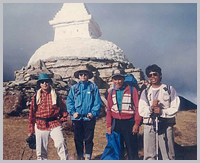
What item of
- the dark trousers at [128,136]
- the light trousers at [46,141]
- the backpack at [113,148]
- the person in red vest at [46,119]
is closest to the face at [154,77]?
the dark trousers at [128,136]

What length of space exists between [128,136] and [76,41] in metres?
9.66

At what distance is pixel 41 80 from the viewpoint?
7.11 meters

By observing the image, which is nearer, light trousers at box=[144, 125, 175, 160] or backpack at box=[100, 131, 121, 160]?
light trousers at box=[144, 125, 175, 160]

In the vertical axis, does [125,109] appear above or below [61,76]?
below

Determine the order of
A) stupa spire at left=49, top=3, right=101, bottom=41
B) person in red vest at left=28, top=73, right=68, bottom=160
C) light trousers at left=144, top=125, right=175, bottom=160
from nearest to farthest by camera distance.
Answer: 1. light trousers at left=144, top=125, right=175, bottom=160
2. person in red vest at left=28, top=73, right=68, bottom=160
3. stupa spire at left=49, top=3, right=101, bottom=41

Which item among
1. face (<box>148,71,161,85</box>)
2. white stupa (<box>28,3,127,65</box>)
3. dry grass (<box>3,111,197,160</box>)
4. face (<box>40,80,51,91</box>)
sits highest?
white stupa (<box>28,3,127,65</box>)

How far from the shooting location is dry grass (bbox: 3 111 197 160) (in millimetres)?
7406

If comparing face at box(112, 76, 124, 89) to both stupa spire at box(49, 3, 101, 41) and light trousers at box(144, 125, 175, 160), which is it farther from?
stupa spire at box(49, 3, 101, 41)

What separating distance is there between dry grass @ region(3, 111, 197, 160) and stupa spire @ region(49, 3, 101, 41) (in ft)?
29.3

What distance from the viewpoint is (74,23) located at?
17.6 metres

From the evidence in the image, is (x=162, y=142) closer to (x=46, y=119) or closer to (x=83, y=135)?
(x=83, y=135)

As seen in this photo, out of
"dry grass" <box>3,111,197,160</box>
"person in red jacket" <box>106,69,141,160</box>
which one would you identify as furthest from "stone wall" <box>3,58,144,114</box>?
"person in red jacket" <box>106,69,141,160</box>

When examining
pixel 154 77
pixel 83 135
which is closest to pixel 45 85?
pixel 83 135

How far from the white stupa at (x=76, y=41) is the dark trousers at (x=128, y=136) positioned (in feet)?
23.7
